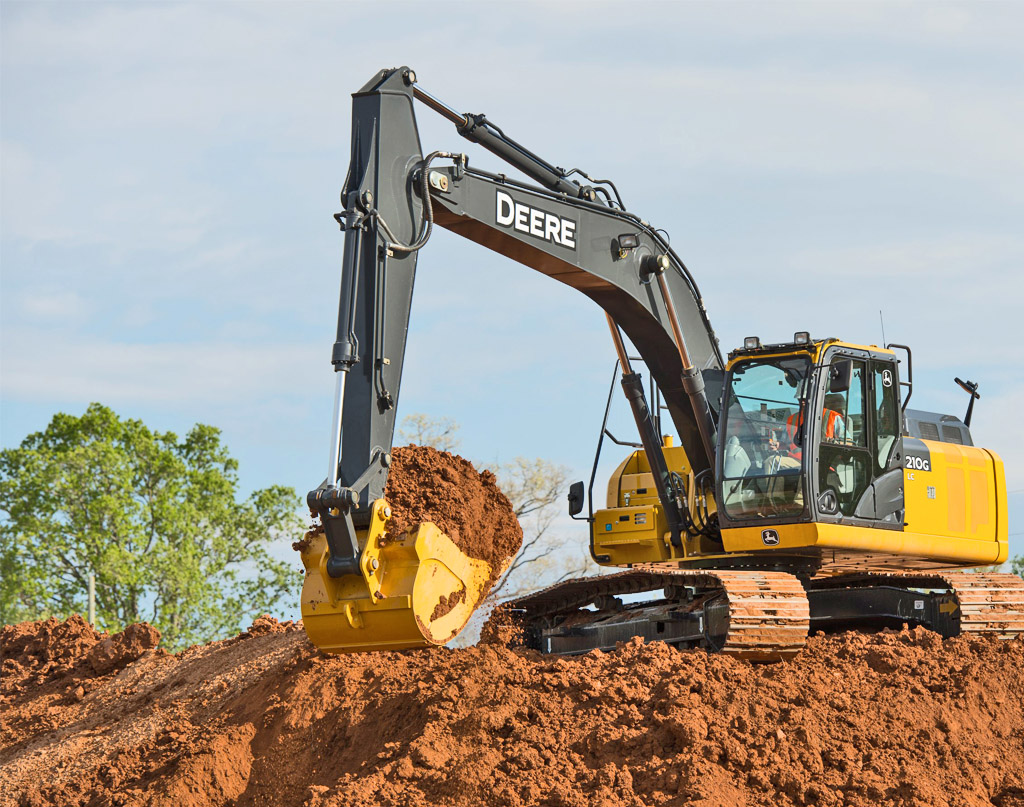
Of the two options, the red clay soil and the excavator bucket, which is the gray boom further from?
the red clay soil

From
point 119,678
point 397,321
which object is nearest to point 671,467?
point 397,321

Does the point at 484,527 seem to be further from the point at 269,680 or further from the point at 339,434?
the point at 339,434

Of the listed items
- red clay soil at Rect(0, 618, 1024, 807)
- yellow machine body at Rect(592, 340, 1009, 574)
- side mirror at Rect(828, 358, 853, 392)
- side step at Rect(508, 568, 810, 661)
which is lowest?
red clay soil at Rect(0, 618, 1024, 807)

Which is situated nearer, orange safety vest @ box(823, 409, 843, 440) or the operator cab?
the operator cab

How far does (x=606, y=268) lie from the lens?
1007 centimetres

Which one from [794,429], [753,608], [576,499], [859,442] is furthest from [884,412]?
[576,499]

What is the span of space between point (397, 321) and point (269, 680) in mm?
3879

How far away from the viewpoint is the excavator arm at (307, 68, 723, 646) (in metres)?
7.81

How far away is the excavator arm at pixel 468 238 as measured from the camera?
7.81 metres

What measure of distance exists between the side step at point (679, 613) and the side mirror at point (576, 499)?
1315mm

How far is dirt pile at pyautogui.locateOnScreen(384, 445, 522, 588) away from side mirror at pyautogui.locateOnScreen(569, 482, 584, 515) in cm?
123

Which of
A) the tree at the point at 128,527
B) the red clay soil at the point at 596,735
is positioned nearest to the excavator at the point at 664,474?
the red clay soil at the point at 596,735

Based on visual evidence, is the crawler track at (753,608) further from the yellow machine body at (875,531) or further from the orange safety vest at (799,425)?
the orange safety vest at (799,425)

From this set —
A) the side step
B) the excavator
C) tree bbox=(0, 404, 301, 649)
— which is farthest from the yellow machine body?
tree bbox=(0, 404, 301, 649)
